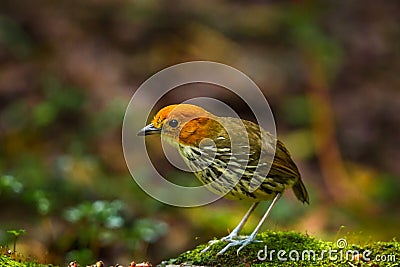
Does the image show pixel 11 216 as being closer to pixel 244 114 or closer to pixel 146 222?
pixel 146 222

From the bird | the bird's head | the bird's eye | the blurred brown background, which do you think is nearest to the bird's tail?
the bird

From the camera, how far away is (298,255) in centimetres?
383

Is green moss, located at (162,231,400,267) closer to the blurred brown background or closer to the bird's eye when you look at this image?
the bird's eye

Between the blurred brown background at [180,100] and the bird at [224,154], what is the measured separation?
1840 mm

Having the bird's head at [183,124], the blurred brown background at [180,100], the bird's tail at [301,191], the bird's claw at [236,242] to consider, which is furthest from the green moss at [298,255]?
the blurred brown background at [180,100]

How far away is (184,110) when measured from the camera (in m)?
3.91

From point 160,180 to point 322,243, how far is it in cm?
408

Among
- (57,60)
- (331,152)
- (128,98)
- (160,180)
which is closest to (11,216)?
(160,180)

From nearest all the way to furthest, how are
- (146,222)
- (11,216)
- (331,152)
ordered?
1. (146,222)
2. (11,216)
3. (331,152)

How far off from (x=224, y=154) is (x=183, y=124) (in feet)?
0.97

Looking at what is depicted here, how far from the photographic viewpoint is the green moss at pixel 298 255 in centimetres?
370

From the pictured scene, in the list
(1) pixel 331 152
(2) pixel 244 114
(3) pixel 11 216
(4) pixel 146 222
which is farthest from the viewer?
(2) pixel 244 114

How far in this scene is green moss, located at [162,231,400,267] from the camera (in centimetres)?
370

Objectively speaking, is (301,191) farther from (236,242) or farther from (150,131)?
(150,131)
